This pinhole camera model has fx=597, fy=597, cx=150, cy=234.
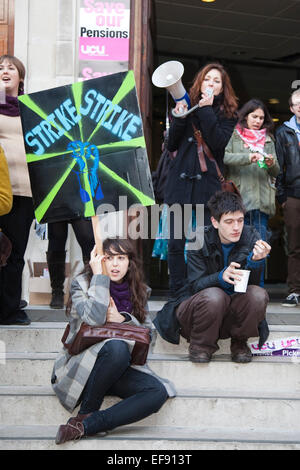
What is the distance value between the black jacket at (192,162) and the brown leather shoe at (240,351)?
0.98 m

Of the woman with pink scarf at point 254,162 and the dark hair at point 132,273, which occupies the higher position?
the woman with pink scarf at point 254,162

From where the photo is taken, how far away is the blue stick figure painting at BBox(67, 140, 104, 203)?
125 inches

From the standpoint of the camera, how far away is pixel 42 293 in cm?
448

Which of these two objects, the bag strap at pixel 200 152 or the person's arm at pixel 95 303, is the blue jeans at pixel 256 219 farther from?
the person's arm at pixel 95 303

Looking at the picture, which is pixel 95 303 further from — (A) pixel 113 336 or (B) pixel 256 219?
(B) pixel 256 219

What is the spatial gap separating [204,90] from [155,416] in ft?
6.56

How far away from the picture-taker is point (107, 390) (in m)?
2.85

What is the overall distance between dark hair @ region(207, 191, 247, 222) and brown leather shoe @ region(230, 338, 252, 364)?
683 millimetres

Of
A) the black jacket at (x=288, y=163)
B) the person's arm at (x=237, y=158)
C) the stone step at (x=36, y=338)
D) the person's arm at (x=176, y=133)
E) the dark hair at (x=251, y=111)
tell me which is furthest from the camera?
the black jacket at (x=288, y=163)

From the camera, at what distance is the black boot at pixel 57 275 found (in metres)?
4.06

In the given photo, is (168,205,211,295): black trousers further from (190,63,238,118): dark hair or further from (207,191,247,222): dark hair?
(190,63,238,118): dark hair

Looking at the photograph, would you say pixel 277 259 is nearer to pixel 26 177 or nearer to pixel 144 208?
pixel 144 208

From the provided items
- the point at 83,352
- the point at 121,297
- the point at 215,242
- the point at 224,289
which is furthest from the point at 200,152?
the point at 83,352

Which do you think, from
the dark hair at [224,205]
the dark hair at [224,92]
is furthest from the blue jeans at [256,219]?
the dark hair at [224,205]
